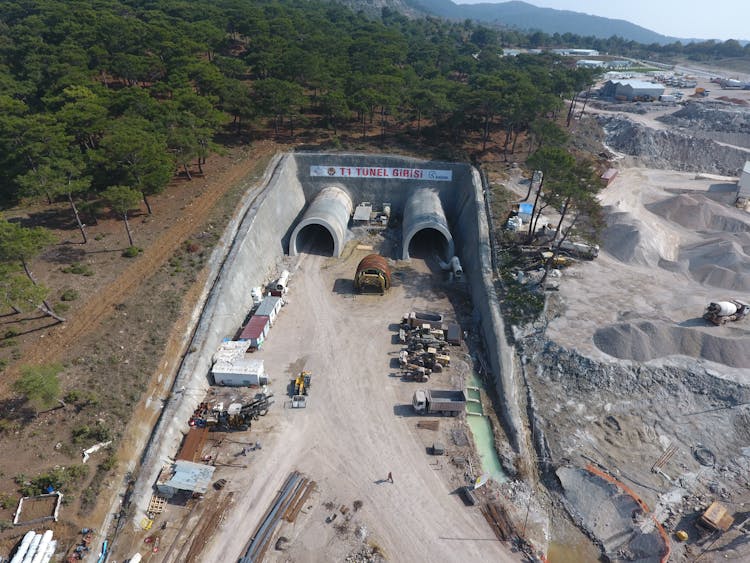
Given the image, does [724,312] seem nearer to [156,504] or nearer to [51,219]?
[156,504]

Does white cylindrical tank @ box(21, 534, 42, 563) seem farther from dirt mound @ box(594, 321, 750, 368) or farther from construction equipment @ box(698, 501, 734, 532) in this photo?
dirt mound @ box(594, 321, 750, 368)

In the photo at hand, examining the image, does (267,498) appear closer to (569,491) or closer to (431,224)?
(569,491)

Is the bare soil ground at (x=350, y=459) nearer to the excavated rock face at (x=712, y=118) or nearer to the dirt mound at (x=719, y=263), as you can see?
the dirt mound at (x=719, y=263)

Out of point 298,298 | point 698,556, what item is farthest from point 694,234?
point 298,298

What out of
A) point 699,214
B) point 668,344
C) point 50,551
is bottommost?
point 50,551

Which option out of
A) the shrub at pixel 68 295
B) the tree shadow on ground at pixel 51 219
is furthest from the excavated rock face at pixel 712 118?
the tree shadow on ground at pixel 51 219

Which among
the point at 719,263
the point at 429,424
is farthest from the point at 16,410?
the point at 719,263
